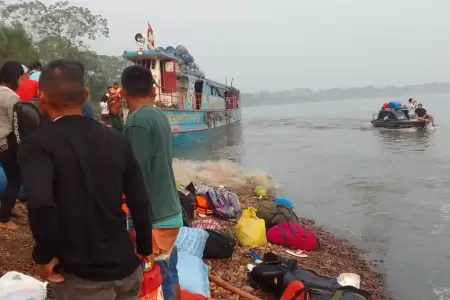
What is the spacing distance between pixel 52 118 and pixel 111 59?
158ft

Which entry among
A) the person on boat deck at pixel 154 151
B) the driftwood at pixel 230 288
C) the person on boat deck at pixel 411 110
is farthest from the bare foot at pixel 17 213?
the person on boat deck at pixel 411 110

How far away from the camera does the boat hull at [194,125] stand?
1967 centimetres

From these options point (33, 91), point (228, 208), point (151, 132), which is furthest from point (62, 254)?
point (228, 208)

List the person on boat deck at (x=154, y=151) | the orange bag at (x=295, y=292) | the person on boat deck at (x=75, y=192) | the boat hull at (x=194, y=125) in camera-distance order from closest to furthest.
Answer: the person on boat deck at (x=75, y=192) → the person on boat deck at (x=154, y=151) → the orange bag at (x=295, y=292) → the boat hull at (x=194, y=125)

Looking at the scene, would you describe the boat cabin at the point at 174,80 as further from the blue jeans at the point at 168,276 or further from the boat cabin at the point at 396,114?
the blue jeans at the point at 168,276

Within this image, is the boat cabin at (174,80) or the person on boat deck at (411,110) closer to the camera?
the boat cabin at (174,80)

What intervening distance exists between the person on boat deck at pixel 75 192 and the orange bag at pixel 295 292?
217 centimetres

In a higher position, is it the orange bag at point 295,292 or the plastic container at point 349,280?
the orange bag at point 295,292

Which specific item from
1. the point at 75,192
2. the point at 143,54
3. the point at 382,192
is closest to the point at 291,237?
the point at 75,192

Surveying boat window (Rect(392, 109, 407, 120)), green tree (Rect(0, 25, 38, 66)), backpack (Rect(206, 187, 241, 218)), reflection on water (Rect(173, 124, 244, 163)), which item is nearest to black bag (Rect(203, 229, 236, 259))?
backpack (Rect(206, 187, 241, 218))

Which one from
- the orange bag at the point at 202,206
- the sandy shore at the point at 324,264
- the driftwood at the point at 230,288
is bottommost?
the sandy shore at the point at 324,264

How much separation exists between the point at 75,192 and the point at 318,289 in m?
2.71

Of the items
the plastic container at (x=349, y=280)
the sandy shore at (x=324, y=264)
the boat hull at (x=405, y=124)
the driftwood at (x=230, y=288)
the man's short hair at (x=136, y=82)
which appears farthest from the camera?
the boat hull at (x=405, y=124)

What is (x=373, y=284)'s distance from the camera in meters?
5.24
